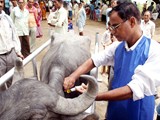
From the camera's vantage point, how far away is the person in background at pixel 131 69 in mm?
2051

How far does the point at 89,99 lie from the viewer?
2094 millimetres

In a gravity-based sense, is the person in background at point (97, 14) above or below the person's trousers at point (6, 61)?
below

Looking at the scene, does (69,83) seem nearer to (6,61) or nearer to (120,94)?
(120,94)

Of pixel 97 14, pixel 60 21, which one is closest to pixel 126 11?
pixel 60 21

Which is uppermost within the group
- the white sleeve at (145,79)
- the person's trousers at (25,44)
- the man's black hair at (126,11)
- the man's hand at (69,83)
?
the man's black hair at (126,11)

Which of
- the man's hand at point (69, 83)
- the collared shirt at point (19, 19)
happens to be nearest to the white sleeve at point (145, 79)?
the man's hand at point (69, 83)

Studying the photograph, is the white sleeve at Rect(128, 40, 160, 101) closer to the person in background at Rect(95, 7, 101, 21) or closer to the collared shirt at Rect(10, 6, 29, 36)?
the collared shirt at Rect(10, 6, 29, 36)

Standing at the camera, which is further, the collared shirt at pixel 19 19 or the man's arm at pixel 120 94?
the collared shirt at pixel 19 19

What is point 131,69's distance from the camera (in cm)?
228

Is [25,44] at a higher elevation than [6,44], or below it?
below

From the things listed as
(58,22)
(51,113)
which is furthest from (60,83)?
(58,22)

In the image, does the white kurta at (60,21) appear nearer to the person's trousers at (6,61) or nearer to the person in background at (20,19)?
the person in background at (20,19)

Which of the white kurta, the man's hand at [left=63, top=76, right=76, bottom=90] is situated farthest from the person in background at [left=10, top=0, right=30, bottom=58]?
the man's hand at [left=63, top=76, right=76, bottom=90]

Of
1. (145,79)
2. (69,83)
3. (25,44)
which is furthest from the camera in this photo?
(25,44)
